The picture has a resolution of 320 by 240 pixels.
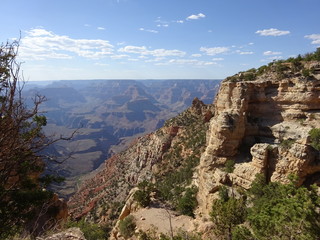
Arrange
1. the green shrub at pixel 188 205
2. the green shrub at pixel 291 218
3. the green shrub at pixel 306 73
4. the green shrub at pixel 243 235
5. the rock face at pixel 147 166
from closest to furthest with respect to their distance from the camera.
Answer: the green shrub at pixel 291 218
the green shrub at pixel 243 235
the green shrub at pixel 188 205
the green shrub at pixel 306 73
the rock face at pixel 147 166

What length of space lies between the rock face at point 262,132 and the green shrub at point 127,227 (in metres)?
9.15

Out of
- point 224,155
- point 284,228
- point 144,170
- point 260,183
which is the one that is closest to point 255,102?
point 224,155

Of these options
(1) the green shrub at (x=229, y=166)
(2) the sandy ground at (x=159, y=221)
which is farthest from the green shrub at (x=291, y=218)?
(1) the green shrub at (x=229, y=166)

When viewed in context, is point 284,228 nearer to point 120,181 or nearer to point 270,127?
point 270,127

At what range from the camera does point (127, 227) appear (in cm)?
2350

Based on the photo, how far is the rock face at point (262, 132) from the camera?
24.1m

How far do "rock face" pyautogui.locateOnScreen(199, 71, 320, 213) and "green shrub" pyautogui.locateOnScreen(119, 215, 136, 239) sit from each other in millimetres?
9148

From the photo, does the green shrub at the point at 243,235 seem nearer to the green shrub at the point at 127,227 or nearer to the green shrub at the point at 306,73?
the green shrub at the point at 127,227

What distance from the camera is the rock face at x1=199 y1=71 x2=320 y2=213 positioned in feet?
79.1

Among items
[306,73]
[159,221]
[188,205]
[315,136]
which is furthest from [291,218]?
[306,73]

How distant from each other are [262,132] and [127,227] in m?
22.0

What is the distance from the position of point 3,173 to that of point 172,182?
134 ft

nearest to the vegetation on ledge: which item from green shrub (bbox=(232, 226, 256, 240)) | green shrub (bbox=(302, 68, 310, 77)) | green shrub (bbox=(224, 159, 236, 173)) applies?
green shrub (bbox=(302, 68, 310, 77))

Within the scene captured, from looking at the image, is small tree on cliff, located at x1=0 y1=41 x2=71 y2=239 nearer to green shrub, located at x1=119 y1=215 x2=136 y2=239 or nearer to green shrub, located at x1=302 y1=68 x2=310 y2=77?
green shrub, located at x1=119 y1=215 x2=136 y2=239
